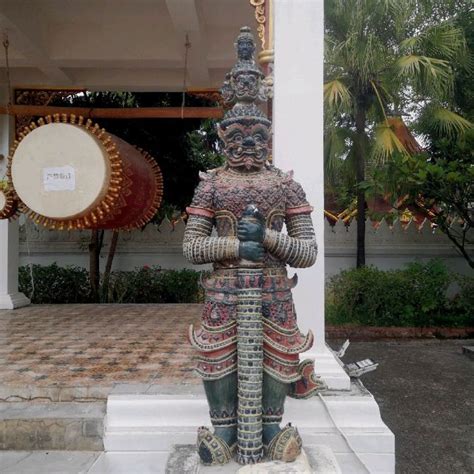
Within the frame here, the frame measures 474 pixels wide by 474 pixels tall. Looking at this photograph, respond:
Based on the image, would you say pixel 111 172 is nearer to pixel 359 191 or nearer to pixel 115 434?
pixel 115 434

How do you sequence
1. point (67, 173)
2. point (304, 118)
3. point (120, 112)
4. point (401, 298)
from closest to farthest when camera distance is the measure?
point (304, 118)
point (67, 173)
point (120, 112)
point (401, 298)

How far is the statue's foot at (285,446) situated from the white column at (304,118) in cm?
84

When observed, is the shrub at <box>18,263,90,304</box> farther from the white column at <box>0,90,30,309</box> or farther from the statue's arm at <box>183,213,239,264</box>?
the statue's arm at <box>183,213,239,264</box>

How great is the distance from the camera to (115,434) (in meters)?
2.52

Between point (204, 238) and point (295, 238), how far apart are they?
1.23 feet

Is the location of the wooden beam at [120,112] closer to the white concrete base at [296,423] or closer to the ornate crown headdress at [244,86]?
the ornate crown headdress at [244,86]

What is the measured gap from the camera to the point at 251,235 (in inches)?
73.0

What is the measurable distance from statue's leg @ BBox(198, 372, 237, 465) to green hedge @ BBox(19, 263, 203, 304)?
17.8ft

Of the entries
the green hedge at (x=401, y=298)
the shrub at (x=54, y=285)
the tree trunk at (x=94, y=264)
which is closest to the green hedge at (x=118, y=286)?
the shrub at (x=54, y=285)

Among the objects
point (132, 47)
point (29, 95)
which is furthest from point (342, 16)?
point (29, 95)

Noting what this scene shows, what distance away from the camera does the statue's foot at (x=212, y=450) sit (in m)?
1.93

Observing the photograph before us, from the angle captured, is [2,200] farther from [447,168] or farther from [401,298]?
[401,298]

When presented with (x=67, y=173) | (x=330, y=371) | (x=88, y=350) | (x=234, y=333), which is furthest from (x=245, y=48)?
(x=88, y=350)

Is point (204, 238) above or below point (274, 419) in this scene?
above
